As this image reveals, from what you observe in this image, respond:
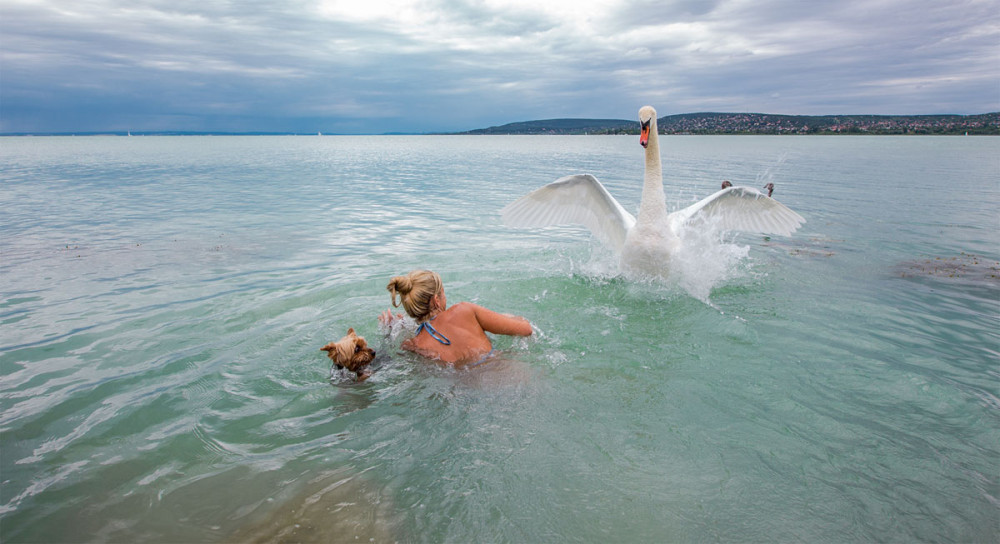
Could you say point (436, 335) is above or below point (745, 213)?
below

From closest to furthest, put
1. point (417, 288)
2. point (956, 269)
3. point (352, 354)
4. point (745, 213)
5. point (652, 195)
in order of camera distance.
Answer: point (417, 288) → point (352, 354) → point (652, 195) → point (745, 213) → point (956, 269)

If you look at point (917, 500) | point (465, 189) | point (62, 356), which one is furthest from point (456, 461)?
point (465, 189)

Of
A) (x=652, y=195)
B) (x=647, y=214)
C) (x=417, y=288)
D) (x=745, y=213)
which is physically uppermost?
(x=652, y=195)

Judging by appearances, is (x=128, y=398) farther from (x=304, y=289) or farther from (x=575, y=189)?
(x=575, y=189)

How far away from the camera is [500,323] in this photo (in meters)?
5.01

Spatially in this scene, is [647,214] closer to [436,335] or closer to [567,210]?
[567,210]

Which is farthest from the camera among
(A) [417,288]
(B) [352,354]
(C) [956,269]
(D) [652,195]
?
(C) [956,269]

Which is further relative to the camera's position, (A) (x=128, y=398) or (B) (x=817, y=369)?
(B) (x=817, y=369)

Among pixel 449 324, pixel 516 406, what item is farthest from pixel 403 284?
pixel 516 406

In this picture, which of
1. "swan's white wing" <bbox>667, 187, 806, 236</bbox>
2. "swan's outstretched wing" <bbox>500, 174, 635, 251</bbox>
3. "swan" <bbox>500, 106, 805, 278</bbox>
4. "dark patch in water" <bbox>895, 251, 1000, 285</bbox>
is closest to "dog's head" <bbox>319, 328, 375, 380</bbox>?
"swan" <bbox>500, 106, 805, 278</bbox>

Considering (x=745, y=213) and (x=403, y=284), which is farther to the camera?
(x=745, y=213)

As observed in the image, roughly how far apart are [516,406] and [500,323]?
808 mm

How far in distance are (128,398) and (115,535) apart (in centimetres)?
207

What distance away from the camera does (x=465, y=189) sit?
24656mm
